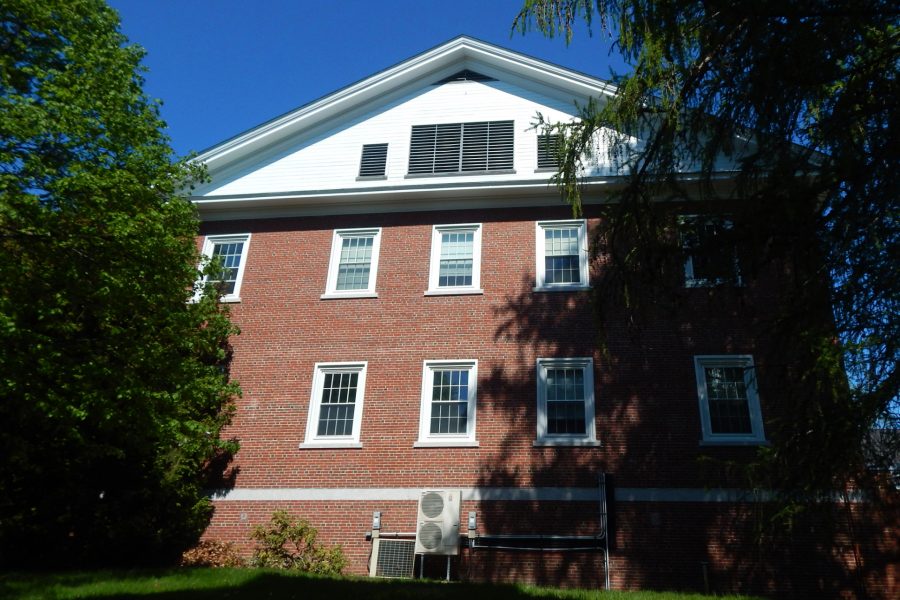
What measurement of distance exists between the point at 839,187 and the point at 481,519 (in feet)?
29.4

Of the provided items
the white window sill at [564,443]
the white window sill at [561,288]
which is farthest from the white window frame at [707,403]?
the white window sill at [561,288]

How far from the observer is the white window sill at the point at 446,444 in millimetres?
Answer: 13685

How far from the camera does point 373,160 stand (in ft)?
58.0

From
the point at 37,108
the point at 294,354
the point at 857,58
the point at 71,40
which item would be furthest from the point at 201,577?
the point at 857,58

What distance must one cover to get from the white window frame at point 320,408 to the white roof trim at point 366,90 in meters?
6.87

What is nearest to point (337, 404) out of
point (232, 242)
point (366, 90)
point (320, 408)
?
point (320, 408)

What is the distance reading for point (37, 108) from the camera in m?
9.96

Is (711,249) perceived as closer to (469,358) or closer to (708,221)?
(708,221)

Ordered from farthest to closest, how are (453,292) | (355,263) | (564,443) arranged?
(355,263)
(453,292)
(564,443)

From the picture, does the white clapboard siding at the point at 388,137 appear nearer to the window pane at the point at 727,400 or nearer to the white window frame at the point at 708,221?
the window pane at the point at 727,400

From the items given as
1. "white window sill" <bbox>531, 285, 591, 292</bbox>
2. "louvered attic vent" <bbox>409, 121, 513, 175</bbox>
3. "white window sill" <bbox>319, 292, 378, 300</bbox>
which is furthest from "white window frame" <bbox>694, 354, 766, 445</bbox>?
"white window sill" <bbox>319, 292, 378, 300</bbox>

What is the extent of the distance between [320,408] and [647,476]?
719cm

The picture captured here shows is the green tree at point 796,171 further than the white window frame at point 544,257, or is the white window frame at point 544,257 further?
the white window frame at point 544,257

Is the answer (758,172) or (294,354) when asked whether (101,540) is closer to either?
(294,354)
